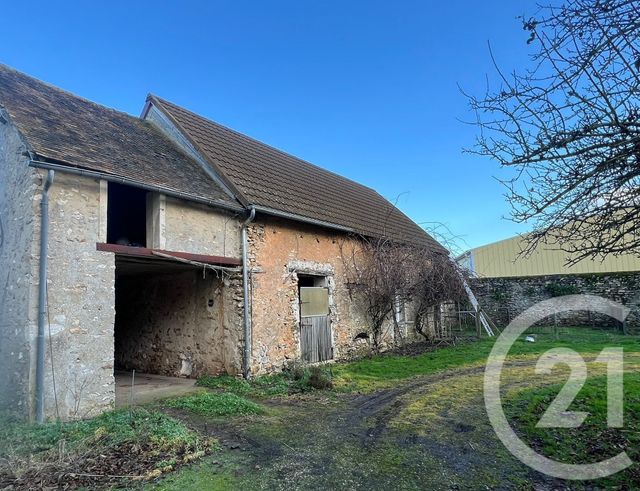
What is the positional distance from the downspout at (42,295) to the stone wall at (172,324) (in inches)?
146

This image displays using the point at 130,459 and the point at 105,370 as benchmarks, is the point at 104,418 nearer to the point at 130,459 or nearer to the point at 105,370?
the point at 105,370

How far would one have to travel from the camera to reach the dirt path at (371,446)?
393 cm

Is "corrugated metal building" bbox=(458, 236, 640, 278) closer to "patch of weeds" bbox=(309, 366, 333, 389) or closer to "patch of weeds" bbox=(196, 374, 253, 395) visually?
"patch of weeds" bbox=(309, 366, 333, 389)

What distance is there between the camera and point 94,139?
25.7 ft

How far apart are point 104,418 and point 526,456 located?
518 cm

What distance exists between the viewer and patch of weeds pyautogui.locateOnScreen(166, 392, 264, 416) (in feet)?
21.0

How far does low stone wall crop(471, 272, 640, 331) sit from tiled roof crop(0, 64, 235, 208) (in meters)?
12.0

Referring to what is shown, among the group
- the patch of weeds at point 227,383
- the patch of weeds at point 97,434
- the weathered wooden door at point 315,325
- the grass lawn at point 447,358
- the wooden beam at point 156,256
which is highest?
the wooden beam at point 156,256

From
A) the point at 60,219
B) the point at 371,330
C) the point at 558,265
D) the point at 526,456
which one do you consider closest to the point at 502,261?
the point at 558,265

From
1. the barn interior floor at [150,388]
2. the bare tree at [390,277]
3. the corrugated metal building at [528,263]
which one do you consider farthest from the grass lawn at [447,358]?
the corrugated metal building at [528,263]

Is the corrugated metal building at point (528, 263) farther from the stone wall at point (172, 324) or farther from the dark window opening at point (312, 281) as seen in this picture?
the stone wall at point (172, 324)

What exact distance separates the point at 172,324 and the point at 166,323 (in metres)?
0.24

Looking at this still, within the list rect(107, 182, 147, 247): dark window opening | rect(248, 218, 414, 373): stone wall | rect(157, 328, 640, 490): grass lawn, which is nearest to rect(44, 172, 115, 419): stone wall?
rect(157, 328, 640, 490): grass lawn
